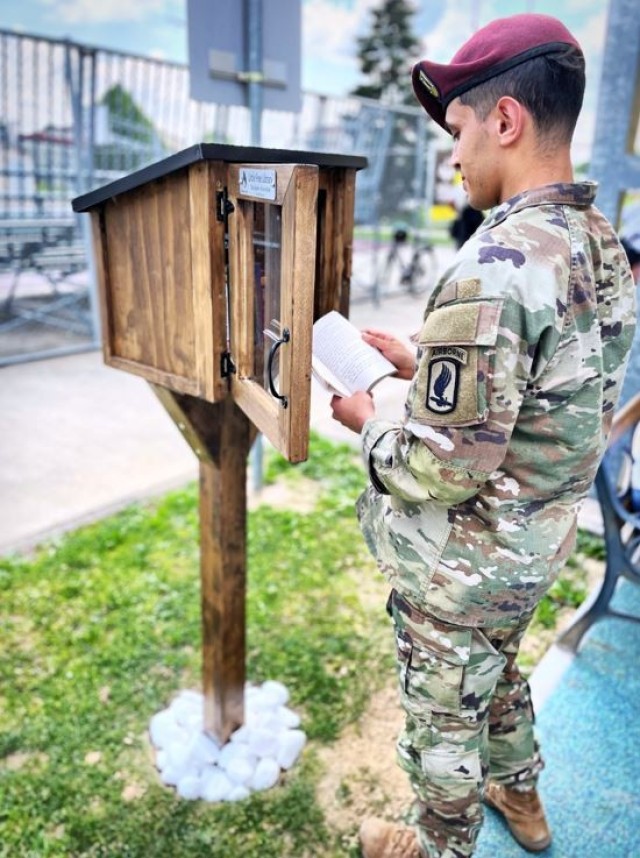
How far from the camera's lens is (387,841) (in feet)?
5.63

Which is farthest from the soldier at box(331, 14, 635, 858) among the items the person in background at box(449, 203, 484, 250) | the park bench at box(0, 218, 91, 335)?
the person in background at box(449, 203, 484, 250)

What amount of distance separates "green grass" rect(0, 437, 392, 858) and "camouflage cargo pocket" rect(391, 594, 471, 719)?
677 millimetres

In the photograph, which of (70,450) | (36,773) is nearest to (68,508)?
(70,450)

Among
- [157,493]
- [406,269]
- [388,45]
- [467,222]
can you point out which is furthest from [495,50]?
[388,45]

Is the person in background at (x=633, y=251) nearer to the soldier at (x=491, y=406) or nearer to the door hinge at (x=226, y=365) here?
the soldier at (x=491, y=406)

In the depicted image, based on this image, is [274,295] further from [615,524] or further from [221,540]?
[615,524]

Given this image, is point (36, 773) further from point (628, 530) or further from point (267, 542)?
point (628, 530)

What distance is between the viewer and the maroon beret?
1105 millimetres

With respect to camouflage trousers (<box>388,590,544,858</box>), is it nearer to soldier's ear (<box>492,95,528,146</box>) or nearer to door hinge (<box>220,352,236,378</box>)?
door hinge (<box>220,352,236,378</box>)

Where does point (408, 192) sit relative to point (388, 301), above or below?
above

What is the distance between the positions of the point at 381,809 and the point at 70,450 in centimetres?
281

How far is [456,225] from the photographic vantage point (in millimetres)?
7039

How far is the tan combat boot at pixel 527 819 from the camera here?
1.74 m

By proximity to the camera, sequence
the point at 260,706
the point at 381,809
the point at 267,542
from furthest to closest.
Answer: the point at 267,542, the point at 260,706, the point at 381,809
